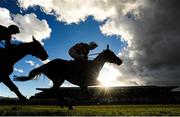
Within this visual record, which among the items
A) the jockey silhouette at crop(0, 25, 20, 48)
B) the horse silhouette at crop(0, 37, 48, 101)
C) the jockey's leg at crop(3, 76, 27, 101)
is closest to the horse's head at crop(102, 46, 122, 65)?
the horse silhouette at crop(0, 37, 48, 101)

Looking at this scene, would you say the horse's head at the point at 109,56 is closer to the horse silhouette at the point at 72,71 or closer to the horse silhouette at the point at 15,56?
the horse silhouette at the point at 72,71

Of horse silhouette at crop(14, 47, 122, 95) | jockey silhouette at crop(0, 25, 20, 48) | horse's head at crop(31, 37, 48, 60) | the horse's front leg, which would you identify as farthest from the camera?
horse silhouette at crop(14, 47, 122, 95)

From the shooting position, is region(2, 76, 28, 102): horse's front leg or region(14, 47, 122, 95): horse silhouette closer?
region(2, 76, 28, 102): horse's front leg

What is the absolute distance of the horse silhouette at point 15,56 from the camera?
9898mm

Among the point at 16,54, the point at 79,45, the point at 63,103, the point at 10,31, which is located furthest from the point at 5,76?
the point at 79,45

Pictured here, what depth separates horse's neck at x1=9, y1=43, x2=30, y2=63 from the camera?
10.4 metres

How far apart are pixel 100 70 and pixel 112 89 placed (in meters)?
44.0

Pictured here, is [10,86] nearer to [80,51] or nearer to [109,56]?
[80,51]

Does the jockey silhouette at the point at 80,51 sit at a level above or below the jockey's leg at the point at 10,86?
above

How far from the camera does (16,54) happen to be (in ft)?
34.2

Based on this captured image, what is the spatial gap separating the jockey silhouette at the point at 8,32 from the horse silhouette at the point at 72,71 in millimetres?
1768

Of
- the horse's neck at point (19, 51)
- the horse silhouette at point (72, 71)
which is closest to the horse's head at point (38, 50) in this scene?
the horse's neck at point (19, 51)

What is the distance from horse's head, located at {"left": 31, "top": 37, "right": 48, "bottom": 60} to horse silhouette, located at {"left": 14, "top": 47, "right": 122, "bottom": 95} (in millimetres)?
A: 644

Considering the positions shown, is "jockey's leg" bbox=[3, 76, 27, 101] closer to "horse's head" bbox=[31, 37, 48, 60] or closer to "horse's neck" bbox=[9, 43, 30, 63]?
"horse's neck" bbox=[9, 43, 30, 63]
